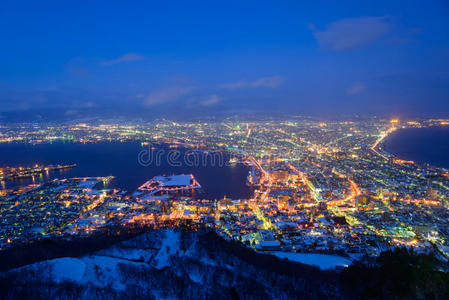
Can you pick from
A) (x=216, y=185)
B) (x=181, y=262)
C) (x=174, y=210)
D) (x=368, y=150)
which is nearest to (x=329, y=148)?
(x=368, y=150)

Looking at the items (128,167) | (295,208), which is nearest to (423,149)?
(295,208)

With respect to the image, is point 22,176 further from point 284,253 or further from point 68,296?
point 284,253

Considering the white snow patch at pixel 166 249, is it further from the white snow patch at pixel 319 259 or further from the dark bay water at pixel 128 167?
the dark bay water at pixel 128 167

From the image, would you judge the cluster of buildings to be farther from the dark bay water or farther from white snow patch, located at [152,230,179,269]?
white snow patch, located at [152,230,179,269]

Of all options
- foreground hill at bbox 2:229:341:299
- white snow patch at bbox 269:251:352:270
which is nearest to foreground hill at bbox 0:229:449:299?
foreground hill at bbox 2:229:341:299

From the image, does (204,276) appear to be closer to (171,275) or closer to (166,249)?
(171,275)

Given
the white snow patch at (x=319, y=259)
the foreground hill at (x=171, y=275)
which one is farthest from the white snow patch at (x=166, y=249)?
the white snow patch at (x=319, y=259)
